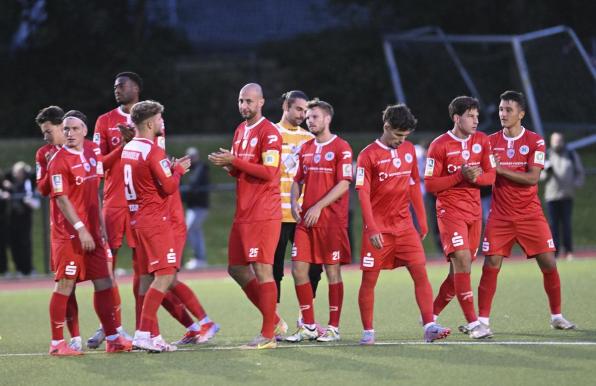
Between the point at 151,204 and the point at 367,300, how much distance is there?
1.97 m

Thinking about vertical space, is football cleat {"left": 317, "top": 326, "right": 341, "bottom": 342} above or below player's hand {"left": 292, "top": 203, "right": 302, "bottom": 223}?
below

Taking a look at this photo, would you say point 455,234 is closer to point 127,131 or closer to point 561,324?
point 561,324

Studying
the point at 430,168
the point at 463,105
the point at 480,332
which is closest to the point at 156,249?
the point at 430,168

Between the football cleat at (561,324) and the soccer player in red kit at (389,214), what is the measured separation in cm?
125

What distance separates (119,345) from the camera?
397 inches

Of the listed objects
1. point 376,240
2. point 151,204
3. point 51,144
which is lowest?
point 376,240

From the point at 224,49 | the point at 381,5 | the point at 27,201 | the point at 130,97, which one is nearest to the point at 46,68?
the point at 224,49

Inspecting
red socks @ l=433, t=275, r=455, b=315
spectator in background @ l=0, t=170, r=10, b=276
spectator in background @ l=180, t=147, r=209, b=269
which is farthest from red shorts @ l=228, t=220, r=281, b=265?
spectator in background @ l=0, t=170, r=10, b=276

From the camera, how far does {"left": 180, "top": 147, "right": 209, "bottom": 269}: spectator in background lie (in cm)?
2050

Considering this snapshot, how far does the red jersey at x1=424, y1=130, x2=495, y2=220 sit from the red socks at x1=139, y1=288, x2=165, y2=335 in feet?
8.41

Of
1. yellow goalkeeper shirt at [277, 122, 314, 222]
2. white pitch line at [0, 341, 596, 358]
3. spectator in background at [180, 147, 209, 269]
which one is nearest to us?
white pitch line at [0, 341, 596, 358]

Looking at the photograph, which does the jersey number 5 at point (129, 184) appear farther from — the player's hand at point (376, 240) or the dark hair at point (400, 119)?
the dark hair at point (400, 119)

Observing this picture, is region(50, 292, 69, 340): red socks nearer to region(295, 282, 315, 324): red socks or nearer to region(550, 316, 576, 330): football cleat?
region(295, 282, 315, 324): red socks

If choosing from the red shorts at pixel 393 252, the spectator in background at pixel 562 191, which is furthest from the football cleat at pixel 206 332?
the spectator in background at pixel 562 191
